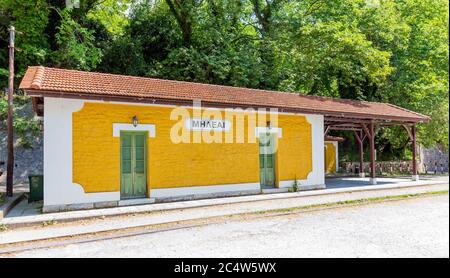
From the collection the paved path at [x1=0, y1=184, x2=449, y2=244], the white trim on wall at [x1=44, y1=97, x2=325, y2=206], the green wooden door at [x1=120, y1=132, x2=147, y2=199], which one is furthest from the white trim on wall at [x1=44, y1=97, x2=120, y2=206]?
the paved path at [x1=0, y1=184, x2=449, y2=244]

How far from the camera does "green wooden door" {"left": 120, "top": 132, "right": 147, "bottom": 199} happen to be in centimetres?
1070

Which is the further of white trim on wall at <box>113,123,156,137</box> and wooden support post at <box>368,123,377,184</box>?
wooden support post at <box>368,123,377,184</box>

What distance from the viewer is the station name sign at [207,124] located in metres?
11.6

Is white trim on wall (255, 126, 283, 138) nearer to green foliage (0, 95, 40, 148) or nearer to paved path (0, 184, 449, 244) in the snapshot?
paved path (0, 184, 449, 244)

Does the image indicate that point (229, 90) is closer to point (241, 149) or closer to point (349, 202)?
point (241, 149)

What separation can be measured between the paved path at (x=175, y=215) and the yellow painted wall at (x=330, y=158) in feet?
37.4

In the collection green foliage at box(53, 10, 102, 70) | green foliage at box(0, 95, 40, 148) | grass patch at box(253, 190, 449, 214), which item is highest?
green foliage at box(53, 10, 102, 70)

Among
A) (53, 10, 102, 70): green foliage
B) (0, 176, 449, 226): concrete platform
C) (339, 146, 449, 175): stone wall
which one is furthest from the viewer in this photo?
(339, 146, 449, 175): stone wall

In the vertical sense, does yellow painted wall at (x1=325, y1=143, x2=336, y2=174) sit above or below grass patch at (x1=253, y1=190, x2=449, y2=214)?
above

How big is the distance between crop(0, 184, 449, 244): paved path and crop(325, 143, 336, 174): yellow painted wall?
1141cm

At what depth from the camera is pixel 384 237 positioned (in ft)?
20.9

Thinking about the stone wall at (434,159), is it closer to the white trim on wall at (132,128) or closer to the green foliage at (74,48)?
the white trim on wall at (132,128)

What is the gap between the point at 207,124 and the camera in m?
11.9
